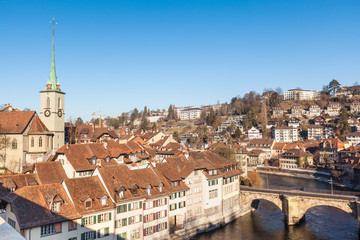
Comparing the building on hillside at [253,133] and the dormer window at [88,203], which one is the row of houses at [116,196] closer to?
the dormer window at [88,203]

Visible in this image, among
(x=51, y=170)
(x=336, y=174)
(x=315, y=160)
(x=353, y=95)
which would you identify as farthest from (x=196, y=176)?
(x=353, y=95)

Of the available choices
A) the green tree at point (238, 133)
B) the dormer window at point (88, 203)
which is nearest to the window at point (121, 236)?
the dormer window at point (88, 203)

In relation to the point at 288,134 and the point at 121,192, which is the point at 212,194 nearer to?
the point at 121,192

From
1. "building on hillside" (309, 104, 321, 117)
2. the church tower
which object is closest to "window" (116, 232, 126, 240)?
the church tower

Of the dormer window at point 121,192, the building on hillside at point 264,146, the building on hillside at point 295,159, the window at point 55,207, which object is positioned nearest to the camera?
the window at point 55,207

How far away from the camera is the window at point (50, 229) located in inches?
1169

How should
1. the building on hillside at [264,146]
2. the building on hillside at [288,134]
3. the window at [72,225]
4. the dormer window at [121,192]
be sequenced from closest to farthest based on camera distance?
the window at [72,225], the dormer window at [121,192], the building on hillside at [264,146], the building on hillside at [288,134]

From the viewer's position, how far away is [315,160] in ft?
366

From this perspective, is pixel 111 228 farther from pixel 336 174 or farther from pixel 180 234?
pixel 336 174

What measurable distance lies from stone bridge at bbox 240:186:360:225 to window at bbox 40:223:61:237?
34.7m

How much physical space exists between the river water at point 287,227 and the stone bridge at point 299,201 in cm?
176

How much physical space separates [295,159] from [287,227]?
6543 cm

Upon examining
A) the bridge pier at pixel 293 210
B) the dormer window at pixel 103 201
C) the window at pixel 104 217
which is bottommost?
the bridge pier at pixel 293 210

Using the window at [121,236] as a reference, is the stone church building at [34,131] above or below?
above
